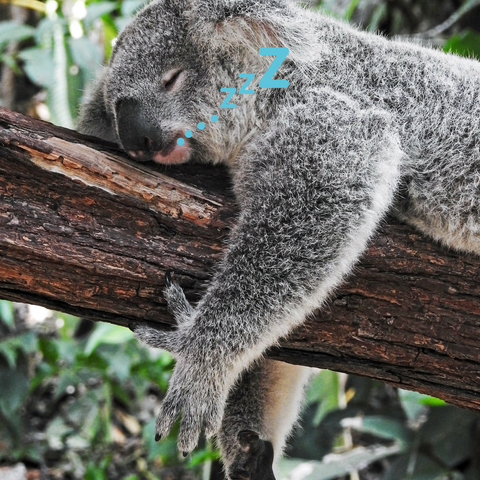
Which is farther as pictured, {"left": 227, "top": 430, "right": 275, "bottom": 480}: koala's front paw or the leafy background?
the leafy background

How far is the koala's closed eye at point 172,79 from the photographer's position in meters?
2.29

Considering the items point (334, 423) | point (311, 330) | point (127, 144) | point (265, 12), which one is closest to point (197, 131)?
point (127, 144)

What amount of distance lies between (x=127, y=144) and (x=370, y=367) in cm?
123

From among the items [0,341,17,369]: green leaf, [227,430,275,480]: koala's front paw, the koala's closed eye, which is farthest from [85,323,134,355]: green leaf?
the koala's closed eye

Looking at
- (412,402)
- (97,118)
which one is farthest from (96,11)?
(412,402)

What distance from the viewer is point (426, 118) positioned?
2.29m

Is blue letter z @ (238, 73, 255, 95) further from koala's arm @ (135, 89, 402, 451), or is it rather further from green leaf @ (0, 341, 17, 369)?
green leaf @ (0, 341, 17, 369)

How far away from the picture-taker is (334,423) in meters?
3.65

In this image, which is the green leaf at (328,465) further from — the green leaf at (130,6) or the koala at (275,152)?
the green leaf at (130,6)

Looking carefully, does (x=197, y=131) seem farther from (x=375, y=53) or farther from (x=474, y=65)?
(x=474, y=65)

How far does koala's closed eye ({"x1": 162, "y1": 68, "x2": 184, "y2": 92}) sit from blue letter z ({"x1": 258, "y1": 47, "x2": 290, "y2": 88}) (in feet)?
1.05

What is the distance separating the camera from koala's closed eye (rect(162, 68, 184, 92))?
2.29 meters

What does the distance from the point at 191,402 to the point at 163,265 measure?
1.62ft

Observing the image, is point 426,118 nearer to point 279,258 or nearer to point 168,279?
point 279,258
